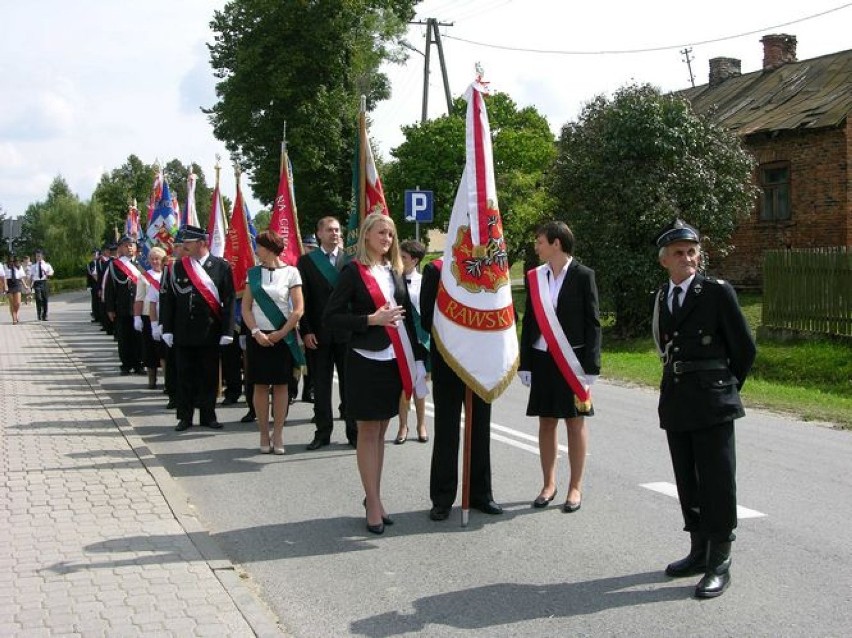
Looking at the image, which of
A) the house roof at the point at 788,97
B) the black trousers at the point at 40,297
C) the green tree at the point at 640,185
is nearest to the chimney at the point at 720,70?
the house roof at the point at 788,97

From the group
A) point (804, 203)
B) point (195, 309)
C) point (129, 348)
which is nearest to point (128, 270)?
point (129, 348)

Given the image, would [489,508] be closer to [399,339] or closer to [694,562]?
[399,339]

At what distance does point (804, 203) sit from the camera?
26.2 meters

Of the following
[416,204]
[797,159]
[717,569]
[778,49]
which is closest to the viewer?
[717,569]

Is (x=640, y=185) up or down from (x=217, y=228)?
up

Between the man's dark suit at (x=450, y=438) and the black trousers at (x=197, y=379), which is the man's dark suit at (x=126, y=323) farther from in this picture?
the man's dark suit at (x=450, y=438)

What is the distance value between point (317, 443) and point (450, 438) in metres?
2.93

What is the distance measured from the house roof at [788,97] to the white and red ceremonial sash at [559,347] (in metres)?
19.3

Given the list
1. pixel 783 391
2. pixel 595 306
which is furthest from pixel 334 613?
pixel 783 391

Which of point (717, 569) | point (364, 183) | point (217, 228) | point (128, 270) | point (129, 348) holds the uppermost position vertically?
point (364, 183)

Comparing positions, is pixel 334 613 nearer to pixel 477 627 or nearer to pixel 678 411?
pixel 477 627

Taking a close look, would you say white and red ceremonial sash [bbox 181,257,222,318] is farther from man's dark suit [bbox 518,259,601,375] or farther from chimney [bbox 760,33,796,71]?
chimney [bbox 760,33,796,71]

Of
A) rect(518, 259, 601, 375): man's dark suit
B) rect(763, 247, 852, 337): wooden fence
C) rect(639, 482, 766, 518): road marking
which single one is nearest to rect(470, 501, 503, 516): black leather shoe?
rect(518, 259, 601, 375): man's dark suit

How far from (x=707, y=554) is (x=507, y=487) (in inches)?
101
